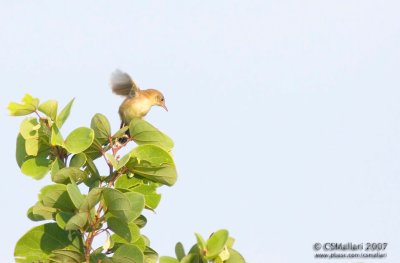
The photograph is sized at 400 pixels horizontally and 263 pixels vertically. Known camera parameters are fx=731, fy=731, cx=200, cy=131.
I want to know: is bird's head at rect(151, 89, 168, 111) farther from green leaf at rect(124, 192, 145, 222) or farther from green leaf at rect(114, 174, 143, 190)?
green leaf at rect(124, 192, 145, 222)

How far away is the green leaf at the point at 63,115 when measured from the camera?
3557 millimetres

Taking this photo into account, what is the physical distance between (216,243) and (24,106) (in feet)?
4.19

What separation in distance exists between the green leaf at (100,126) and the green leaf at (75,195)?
0.54 metres

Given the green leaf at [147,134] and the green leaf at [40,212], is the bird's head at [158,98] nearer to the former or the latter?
the green leaf at [147,134]

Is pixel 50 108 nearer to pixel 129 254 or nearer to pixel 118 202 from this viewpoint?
pixel 118 202

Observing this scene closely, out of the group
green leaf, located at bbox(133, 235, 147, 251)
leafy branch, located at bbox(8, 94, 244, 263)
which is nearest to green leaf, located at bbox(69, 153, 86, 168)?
leafy branch, located at bbox(8, 94, 244, 263)

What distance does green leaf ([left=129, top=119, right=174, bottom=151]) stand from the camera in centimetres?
368

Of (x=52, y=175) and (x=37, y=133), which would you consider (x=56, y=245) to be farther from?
(x=37, y=133)

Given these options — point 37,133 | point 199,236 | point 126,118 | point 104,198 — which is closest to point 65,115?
point 37,133

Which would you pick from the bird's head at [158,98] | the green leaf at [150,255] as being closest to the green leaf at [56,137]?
the green leaf at [150,255]

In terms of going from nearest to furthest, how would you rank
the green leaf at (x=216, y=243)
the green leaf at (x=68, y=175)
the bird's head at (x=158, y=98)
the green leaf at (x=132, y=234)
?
the green leaf at (x=216, y=243) < the green leaf at (x=132, y=234) < the green leaf at (x=68, y=175) < the bird's head at (x=158, y=98)

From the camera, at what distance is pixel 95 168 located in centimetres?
361

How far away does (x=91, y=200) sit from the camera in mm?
3211

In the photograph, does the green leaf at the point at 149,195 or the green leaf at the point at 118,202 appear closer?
the green leaf at the point at 118,202
